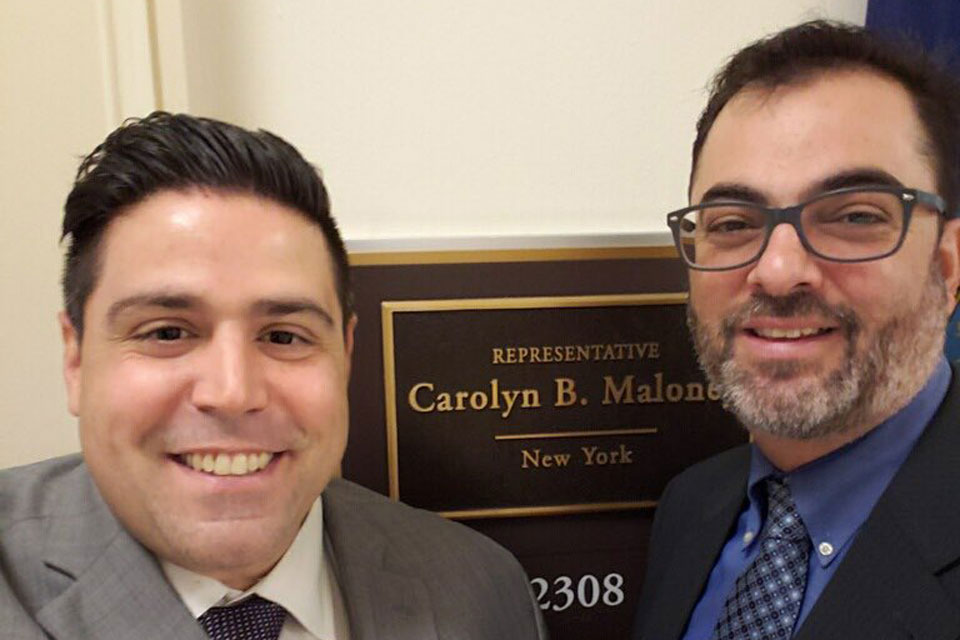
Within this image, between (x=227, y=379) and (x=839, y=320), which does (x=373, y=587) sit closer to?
(x=227, y=379)

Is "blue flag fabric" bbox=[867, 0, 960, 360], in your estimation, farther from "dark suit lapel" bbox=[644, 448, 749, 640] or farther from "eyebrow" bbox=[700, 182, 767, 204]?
"dark suit lapel" bbox=[644, 448, 749, 640]

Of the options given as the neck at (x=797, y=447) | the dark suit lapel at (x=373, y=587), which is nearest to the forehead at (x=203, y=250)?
the dark suit lapel at (x=373, y=587)

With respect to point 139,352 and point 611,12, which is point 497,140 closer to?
point 611,12

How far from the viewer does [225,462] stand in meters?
0.87

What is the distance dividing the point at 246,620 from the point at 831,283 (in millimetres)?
874

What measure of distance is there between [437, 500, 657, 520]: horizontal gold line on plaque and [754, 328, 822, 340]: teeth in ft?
1.75

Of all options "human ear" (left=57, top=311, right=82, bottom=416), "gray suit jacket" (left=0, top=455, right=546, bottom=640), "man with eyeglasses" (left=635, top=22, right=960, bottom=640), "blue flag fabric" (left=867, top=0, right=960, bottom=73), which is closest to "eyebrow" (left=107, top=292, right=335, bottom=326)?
"human ear" (left=57, top=311, right=82, bottom=416)

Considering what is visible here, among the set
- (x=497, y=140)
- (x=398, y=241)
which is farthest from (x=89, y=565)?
(x=497, y=140)

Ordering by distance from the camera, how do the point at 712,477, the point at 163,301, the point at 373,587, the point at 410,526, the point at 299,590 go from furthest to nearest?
1. the point at 712,477
2. the point at 410,526
3. the point at 373,587
4. the point at 299,590
5. the point at 163,301

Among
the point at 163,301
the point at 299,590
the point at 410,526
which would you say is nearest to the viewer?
the point at 163,301

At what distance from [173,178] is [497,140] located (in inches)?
26.3

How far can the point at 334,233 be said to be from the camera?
1005mm

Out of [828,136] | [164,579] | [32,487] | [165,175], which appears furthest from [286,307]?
[828,136]

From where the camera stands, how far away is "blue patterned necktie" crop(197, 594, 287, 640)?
0.91 m
